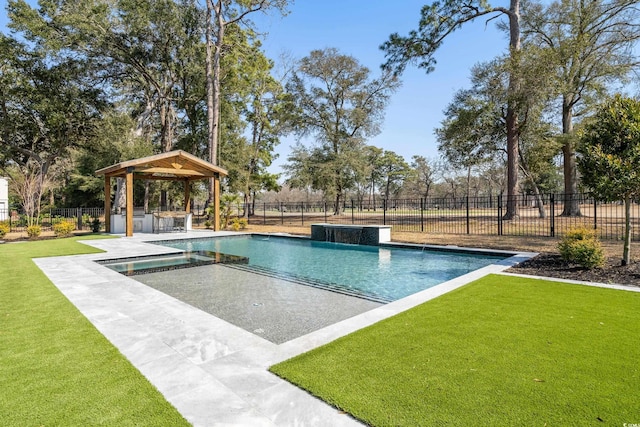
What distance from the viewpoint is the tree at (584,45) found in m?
16.9

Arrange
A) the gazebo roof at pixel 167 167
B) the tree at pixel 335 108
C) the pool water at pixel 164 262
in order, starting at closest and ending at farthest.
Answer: the pool water at pixel 164 262
the gazebo roof at pixel 167 167
the tree at pixel 335 108

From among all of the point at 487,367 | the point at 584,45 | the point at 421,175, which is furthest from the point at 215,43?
the point at 421,175

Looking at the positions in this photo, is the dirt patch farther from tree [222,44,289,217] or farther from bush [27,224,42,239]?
tree [222,44,289,217]

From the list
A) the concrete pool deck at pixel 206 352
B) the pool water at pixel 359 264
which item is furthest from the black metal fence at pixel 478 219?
the concrete pool deck at pixel 206 352

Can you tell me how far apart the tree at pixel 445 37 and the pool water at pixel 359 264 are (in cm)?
871

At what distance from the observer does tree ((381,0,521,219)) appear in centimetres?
1609

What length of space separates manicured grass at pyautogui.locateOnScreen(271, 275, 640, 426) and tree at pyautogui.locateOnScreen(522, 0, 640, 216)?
15808mm

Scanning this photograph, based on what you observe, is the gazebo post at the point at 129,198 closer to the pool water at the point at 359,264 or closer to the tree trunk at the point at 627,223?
the pool water at the point at 359,264

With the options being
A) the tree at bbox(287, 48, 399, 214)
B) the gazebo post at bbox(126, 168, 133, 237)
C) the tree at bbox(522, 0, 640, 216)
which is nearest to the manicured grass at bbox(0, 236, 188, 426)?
the gazebo post at bbox(126, 168, 133, 237)

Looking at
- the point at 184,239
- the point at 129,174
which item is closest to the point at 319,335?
the point at 184,239

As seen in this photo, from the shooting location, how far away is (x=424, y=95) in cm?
2170

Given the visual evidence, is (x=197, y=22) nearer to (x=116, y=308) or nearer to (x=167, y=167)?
(x=167, y=167)

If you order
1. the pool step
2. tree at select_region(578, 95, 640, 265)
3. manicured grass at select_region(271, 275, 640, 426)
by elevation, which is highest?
tree at select_region(578, 95, 640, 265)

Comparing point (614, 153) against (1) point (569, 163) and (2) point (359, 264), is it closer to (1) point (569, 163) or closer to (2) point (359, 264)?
(2) point (359, 264)
